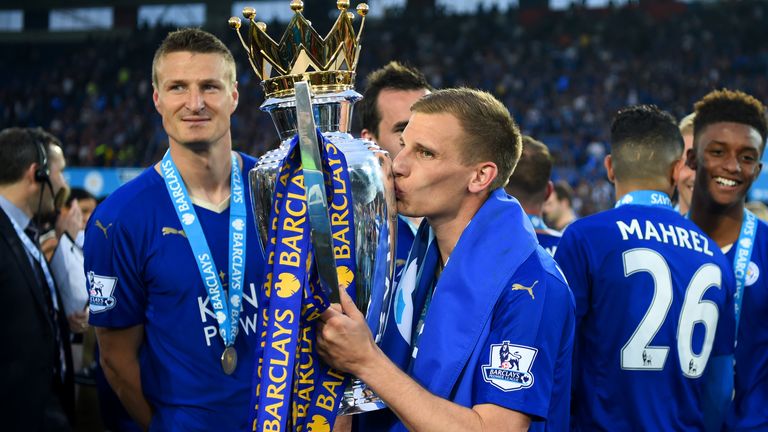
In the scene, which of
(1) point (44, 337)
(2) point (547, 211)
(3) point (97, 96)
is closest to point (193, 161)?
(1) point (44, 337)

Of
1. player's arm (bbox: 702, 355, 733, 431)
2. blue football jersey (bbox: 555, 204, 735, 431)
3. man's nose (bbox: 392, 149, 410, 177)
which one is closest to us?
man's nose (bbox: 392, 149, 410, 177)

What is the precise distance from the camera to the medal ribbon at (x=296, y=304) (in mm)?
1715

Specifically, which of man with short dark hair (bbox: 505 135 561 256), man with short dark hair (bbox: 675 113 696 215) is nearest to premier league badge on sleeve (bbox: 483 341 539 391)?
man with short dark hair (bbox: 505 135 561 256)

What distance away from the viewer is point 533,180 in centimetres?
379

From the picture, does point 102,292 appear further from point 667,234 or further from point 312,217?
point 667,234

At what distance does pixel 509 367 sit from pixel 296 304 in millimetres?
512

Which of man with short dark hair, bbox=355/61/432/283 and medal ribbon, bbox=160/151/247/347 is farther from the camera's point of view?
man with short dark hair, bbox=355/61/432/283

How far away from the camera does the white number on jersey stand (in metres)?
2.83

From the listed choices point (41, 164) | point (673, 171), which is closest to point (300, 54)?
point (673, 171)

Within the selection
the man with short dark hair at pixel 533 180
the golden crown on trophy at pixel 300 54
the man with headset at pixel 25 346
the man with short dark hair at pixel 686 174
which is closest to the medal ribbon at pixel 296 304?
the golden crown on trophy at pixel 300 54

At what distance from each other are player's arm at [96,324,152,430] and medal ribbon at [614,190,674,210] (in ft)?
5.96

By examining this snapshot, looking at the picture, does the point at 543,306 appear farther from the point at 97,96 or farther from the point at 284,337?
the point at 97,96

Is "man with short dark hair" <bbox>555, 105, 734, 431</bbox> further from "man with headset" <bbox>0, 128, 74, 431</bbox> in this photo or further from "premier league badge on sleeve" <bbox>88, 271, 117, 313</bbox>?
"man with headset" <bbox>0, 128, 74, 431</bbox>

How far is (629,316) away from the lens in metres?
2.85
